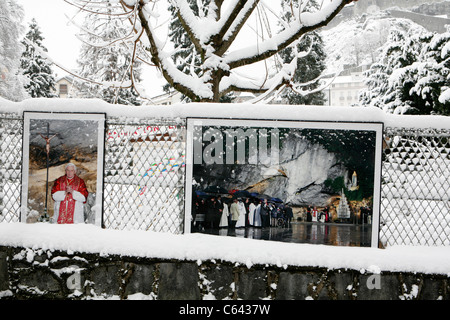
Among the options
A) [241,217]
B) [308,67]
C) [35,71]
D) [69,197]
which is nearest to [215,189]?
[241,217]

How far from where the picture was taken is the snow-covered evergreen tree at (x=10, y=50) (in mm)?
22953

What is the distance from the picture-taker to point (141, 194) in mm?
3992

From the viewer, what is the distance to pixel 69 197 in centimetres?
399

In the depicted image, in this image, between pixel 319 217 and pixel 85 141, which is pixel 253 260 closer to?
pixel 319 217

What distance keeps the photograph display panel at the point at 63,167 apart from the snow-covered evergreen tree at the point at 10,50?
23.4 meters

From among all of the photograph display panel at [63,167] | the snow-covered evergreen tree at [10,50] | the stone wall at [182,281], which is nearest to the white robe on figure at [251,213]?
the stone wall at [182,281]

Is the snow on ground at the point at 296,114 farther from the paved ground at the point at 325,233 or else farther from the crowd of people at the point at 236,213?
the paved ground at the point at 325,233

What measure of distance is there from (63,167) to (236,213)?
2114 mm

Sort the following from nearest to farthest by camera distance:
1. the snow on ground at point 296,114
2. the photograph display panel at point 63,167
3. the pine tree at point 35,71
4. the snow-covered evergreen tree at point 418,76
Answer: the snow on ground at point 296,114
the photograph display panel at point 63,167
the snow-covered evergreen tree at point 418,76
the pine tree at point 35,71

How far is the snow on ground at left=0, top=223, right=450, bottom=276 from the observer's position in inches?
143

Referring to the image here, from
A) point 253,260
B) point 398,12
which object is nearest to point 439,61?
point 253,260

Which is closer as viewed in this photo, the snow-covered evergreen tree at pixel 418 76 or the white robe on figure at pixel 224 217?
the white robe on figure at pixel 224 217

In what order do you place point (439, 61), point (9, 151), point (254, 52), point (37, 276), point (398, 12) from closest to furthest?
point (37, 276)
point (9, 151)
point (254, 52)
point (439, 61)
point (398, 12)
